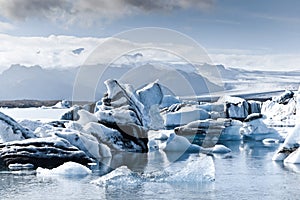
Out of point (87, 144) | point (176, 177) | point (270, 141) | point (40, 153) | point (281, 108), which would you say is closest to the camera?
point (176, 177)

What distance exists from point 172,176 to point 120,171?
117 centimetres

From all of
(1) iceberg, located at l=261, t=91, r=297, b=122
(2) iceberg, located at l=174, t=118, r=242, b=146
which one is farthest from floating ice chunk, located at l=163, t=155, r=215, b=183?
(1) iceberg, located at l=261, t=91, r=297, b=122

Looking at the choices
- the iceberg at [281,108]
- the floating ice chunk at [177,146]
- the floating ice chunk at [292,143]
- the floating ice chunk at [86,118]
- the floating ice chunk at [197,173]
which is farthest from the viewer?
the iceberg at [281,108]

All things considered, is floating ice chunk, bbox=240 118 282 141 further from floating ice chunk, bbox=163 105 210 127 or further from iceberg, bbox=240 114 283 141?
floating ice chunk, bbox=163 105 210 127

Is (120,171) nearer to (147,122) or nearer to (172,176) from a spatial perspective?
(172,176)

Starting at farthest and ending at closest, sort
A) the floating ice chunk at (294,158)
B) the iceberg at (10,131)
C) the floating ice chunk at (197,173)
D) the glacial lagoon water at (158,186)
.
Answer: the iceberg at (10,131)
the floating ice chunk at (294,158)
the floating ice chunk at (197,173)
the glacial lagoon water at (158,186)

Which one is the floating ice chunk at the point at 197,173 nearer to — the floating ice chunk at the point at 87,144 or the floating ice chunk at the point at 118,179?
the floating ice chunk at the point at 118,179

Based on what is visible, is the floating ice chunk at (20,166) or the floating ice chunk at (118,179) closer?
the floating ice chunk at (118,179)

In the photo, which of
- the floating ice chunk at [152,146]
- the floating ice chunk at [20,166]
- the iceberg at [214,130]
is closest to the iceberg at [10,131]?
the floating ice chunk at [20,166]

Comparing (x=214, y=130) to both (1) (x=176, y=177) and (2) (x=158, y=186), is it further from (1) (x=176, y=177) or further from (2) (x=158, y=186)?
(2) (x=158, y=186)

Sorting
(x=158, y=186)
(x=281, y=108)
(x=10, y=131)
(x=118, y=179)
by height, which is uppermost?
(x=281, y=108)

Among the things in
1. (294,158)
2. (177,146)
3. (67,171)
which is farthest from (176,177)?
(177,146)

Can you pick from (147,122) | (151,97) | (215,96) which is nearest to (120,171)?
(147,122)

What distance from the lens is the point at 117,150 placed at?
17.6m
